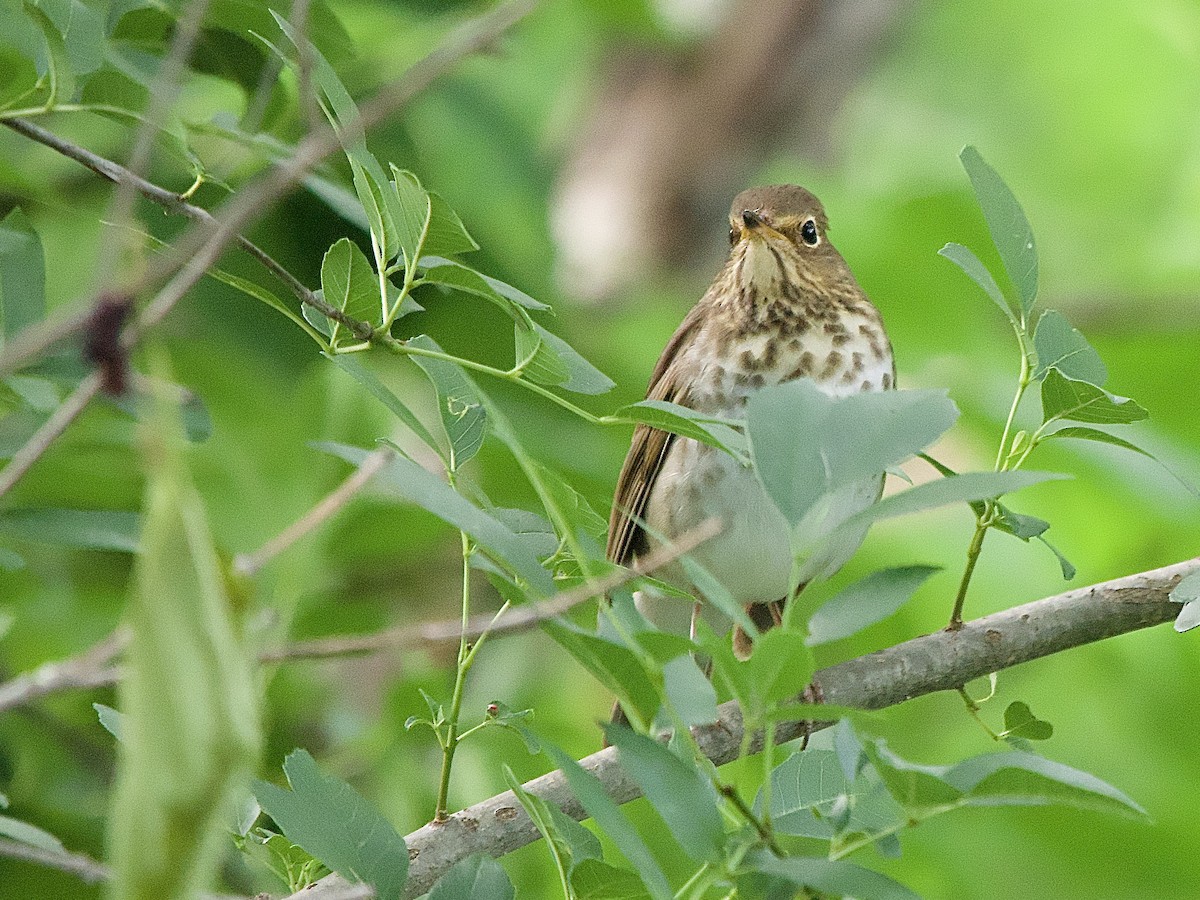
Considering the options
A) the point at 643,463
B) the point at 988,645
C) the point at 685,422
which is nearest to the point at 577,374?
the point at 685,422

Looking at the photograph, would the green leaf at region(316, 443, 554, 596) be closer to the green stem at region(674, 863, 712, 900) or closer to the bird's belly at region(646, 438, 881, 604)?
the green stem at region(674, 863, 712, 900)

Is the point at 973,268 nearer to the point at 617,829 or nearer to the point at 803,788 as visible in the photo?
the point at 803,788

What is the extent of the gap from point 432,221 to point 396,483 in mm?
340

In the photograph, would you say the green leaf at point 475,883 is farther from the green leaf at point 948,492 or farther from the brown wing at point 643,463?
the brown wing at point 643,463

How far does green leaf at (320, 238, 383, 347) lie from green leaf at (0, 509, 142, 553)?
1.00 feet

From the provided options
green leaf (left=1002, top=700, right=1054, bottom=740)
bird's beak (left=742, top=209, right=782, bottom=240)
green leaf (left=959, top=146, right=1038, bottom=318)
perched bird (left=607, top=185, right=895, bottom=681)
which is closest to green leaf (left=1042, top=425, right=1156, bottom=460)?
green leaf (left=959, top=146, right=1038, bottom=318)

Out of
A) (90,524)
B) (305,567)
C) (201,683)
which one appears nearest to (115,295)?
(201,683)

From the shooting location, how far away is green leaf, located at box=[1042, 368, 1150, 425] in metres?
1.39

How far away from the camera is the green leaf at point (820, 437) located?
1.07m

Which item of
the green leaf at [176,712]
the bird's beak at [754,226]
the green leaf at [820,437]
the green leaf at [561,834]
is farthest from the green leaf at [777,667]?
the bird's beak at [754,226]

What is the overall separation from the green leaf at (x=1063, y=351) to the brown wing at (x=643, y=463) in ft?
4.29

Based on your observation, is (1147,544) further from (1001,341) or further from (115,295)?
(115,295)

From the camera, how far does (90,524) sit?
1.42m

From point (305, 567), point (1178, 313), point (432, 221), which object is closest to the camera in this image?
point (432, 221)
